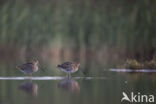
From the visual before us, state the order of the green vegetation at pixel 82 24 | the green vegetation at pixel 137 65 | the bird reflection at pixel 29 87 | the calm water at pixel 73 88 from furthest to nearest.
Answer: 1. the green vegetation at pixel 82 24
2. the green vegetation at pixel 137 65
3. the bird reflection at pixel 29 87
4. the calm water at pixel 73 88

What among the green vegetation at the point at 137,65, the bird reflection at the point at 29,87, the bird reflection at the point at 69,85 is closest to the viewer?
the bird reflection at the point at 29,87

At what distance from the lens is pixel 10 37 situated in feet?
67.1

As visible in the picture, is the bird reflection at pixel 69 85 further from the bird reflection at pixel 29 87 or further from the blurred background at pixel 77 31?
the blurred background at pixel 77 31

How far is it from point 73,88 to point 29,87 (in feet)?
2.62

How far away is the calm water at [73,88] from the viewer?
1033cm

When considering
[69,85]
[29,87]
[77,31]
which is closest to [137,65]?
[69,85]

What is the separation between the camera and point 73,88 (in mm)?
11836

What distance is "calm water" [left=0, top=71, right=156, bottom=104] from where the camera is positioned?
407 inches

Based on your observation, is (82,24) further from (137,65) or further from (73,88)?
(73,88)

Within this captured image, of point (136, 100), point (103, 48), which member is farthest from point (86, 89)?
point (103, 48)

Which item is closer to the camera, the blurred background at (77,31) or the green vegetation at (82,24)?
the blurred background at (77,31)

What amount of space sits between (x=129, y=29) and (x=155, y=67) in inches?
173

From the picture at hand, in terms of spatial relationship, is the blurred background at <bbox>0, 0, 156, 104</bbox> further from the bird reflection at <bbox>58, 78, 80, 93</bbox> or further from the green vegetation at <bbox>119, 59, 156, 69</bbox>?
the bird reflection at <bbox>58, 78, 80, 93</bbox>

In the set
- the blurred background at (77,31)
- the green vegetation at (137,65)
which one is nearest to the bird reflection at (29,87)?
the green vegetation at (137,65)
